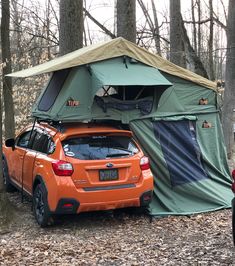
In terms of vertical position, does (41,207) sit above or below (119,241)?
above

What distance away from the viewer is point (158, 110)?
8.75 metres

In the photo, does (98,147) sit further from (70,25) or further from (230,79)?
(230,79)

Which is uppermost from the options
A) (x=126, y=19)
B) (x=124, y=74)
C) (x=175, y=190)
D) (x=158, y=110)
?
(x=126, y=19)

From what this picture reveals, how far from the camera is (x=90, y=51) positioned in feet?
27.0

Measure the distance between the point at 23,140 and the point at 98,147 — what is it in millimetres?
2414

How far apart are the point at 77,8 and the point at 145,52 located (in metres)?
3.48

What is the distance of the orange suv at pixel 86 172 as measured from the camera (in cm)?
716

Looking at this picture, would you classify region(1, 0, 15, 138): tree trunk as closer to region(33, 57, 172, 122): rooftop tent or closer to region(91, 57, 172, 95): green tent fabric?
region(33, 57, 172, 122): rooftop tent

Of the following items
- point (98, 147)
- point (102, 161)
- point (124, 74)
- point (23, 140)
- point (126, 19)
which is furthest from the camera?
point (126, 19)

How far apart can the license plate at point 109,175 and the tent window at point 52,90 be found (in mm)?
1920

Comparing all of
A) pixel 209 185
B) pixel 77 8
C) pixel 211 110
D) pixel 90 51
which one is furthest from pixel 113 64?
pixel 77 8

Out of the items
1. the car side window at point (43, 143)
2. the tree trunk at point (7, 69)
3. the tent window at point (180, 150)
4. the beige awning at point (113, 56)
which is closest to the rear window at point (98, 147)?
the car side window at point (43, 143)

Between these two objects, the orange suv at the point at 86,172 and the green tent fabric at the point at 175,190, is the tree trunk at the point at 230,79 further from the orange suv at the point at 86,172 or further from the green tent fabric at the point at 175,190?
the orange suv at the point at 86,172

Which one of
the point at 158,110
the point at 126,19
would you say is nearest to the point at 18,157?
the point at 158,110
